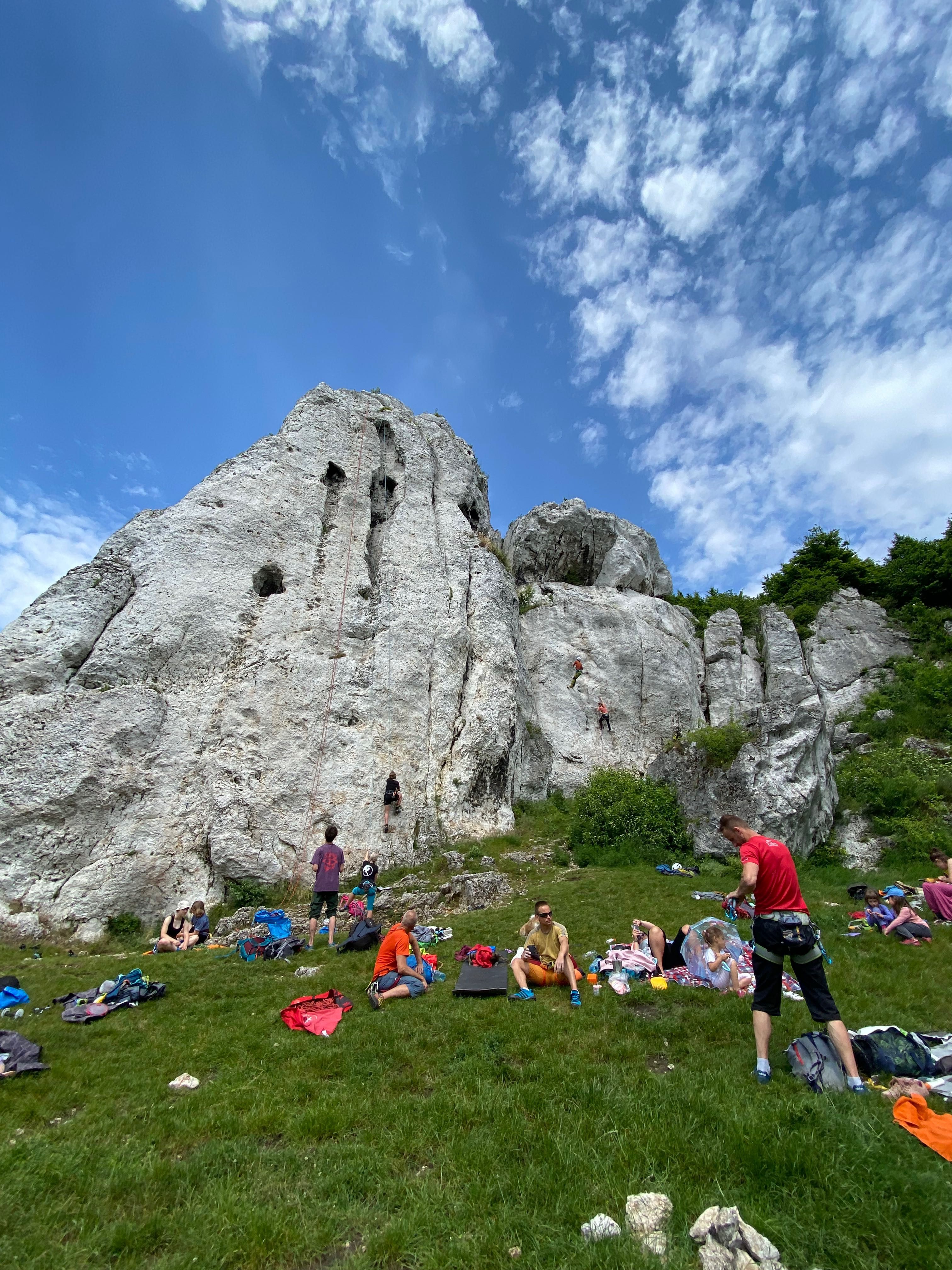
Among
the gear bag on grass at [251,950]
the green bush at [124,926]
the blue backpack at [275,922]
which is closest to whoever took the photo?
the gear bag on grass at [251,950]

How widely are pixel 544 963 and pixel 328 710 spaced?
13.7 meters

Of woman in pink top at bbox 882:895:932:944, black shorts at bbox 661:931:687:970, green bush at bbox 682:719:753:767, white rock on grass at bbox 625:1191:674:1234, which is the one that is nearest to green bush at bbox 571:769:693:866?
green bush at bbox 682:719:753:767

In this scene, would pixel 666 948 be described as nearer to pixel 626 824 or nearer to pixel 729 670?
pixel 626 824

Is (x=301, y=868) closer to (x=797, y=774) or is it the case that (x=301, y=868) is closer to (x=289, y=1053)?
(x=289, y=1053)

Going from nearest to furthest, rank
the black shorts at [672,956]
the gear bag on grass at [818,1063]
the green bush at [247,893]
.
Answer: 1. the gear bag on grass at [818,1063]
2. the black shorts at [672,956]
3. the green bush at [247,893]

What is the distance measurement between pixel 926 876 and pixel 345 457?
27.0 metres

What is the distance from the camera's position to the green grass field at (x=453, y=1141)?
3654 millimetres

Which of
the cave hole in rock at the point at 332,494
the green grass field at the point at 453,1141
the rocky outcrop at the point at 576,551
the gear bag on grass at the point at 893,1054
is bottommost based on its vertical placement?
the green grass field at the point at 453,1141

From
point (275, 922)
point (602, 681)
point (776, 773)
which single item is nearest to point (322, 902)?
point (275, 922)

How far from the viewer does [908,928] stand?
1036 cm

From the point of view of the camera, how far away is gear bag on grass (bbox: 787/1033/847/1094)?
5.29m


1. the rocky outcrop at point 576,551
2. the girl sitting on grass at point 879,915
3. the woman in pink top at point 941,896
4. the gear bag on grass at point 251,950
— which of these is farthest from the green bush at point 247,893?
the rocky outcrop at point 576,551

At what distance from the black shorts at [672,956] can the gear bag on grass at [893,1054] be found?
3.30m

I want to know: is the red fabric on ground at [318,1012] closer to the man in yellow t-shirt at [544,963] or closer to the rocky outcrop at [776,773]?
the man in yellow t-shirt at [544,963]
